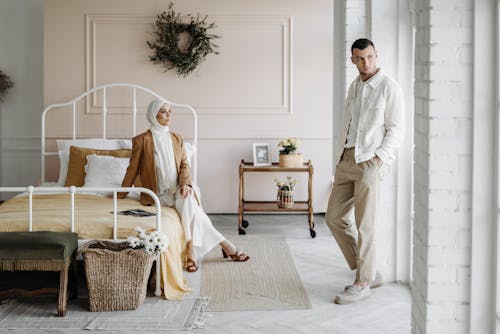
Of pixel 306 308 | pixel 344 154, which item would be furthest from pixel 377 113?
pixel 306 308

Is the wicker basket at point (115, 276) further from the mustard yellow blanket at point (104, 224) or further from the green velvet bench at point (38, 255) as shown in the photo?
the mustard yellow blanket at point (104, 224)

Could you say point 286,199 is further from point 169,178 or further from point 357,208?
point 357,208

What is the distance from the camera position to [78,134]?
316 inches

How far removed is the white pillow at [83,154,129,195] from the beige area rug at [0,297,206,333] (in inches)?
65.8

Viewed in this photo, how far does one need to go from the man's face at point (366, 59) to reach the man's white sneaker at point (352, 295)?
1301mm

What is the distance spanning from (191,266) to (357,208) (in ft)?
4.60

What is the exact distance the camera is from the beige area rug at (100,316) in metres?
4.62

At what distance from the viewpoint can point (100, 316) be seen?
15.7 ft

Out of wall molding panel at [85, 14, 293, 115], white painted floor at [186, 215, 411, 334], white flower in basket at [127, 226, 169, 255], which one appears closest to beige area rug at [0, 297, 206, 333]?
white painted floor at [186, 215, 411, 334]

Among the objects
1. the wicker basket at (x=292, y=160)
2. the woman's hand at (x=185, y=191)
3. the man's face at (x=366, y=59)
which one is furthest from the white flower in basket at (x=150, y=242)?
the wicker basket at (x=292, y=160)

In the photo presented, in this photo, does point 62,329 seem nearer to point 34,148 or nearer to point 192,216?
point 192,216

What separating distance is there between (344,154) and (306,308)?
0.97 m

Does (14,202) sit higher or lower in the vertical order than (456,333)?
higher

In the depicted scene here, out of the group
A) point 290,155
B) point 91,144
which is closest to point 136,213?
point 91,144
